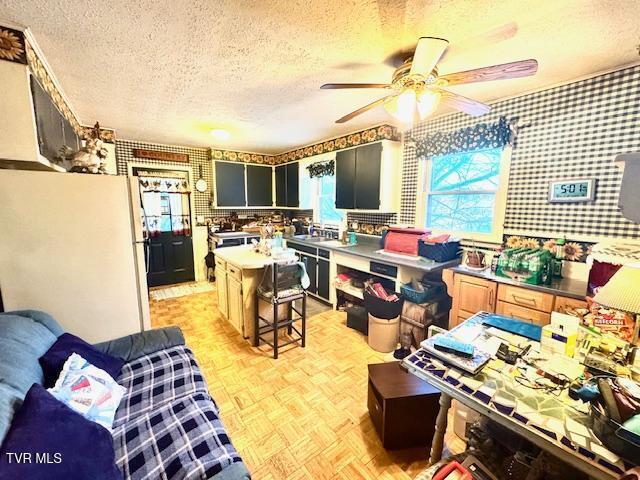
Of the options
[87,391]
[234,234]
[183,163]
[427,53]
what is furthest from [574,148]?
[183,163]

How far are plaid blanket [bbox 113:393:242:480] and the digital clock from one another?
2.84 metres

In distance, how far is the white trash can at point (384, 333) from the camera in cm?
255

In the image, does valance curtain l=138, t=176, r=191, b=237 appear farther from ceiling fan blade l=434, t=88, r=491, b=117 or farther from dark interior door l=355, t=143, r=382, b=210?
ceiling fan blade l=434, t=88, r=491, b=117

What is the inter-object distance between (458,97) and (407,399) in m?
1.89

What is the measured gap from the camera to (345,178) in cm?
367

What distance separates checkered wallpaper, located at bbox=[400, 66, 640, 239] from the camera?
185 cm

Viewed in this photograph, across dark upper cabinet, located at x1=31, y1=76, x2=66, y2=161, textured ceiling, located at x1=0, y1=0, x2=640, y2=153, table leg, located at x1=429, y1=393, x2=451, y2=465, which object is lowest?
table leg, located at x1=429, y1=393, x2=451, y2=465

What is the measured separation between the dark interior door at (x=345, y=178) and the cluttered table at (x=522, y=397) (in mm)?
2560

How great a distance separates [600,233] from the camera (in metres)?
1.97

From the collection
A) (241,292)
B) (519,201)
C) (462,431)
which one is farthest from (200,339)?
(519,201)

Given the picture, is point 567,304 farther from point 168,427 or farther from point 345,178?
point 345,178

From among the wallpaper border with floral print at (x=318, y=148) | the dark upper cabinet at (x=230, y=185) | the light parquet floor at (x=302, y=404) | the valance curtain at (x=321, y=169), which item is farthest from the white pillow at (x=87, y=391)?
the dark upper cabinet at (x=230, y=185)

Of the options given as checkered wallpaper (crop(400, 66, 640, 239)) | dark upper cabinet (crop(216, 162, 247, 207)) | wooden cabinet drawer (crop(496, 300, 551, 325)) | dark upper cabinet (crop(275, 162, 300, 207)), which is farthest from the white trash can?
dark upper cabinet (crop(216, 162, 247, 207))

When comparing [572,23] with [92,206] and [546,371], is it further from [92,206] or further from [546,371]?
[92,206]
